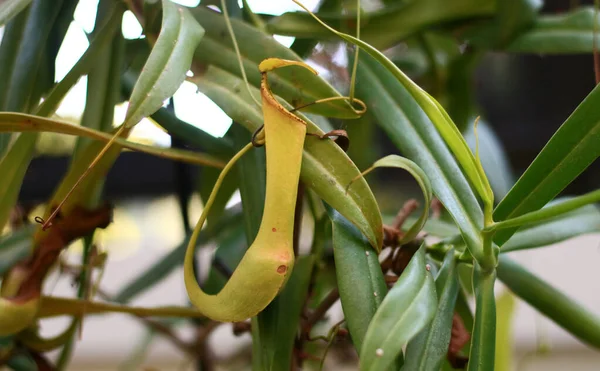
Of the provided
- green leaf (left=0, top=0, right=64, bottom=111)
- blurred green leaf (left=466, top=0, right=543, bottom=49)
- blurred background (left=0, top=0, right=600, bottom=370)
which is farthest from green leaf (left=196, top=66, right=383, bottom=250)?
blurred background (left=0, top=0, right=600, bottom=370)

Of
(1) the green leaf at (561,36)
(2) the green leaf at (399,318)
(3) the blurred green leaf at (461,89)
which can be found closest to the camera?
(2) the green leaf at (399,318)

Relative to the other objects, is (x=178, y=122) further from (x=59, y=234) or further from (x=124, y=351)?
(x=124, y=351)

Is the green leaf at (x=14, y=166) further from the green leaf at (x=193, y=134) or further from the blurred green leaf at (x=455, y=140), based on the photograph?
the blurred green leaf at (x=455, y=140)

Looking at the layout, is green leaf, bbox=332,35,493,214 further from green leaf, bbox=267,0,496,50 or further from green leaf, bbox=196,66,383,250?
green leaf, bbox=267,0,496,50

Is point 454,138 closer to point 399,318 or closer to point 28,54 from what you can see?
point 399,318

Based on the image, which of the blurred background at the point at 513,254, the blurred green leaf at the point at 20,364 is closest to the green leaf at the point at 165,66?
the blurred green leaf at the point at 20,364

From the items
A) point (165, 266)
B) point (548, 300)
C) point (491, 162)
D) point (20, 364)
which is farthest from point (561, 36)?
point (20, 364)

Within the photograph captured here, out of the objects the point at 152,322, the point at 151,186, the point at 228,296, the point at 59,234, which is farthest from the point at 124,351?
the point at 228,296
